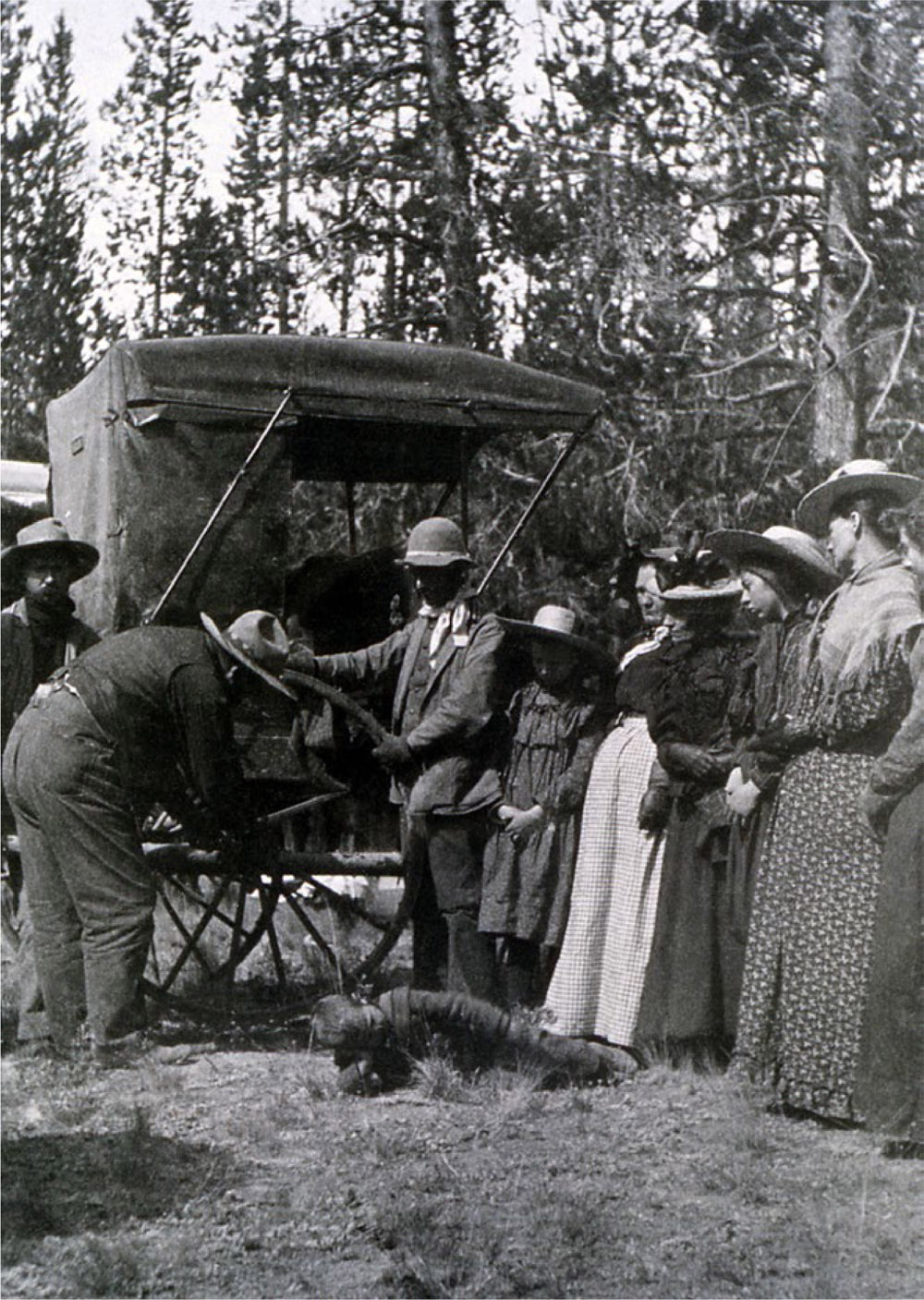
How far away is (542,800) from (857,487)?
1.85 m

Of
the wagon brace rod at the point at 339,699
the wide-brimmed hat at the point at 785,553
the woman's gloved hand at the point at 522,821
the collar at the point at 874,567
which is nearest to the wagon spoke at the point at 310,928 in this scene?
the wagon brace rod at the point at 339,699

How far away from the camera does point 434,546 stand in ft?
20.6

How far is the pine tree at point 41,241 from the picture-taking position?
20.7 feet

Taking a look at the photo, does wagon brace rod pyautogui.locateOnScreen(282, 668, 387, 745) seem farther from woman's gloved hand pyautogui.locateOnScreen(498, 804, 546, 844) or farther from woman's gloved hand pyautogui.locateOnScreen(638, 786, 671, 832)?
woman's gloved hand pyautogui.locateOnScreen(638, 786, 671, 832)

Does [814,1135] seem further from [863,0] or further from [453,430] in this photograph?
[863,0]

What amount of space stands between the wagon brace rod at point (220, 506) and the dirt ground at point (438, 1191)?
1.85 m

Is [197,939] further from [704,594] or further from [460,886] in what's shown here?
[704,594]

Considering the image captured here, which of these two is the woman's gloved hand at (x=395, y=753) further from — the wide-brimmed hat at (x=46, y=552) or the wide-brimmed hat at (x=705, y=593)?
the wide-brimmed hat at (x=46, y=552)

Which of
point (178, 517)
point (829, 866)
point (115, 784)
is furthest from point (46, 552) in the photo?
point (829, 866)

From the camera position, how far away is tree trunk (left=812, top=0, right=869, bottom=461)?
26.5 ft

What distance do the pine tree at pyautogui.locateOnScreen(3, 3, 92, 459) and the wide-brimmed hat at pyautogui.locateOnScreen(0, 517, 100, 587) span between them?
5.13ft

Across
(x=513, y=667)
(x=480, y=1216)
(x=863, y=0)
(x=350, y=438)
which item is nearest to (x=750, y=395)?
A: (x=863, y=0)

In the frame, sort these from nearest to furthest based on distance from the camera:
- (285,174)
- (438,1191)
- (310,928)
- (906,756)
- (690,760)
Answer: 1. (438,1191)
2. (906,756)
3. (690,760)
4. (310,928)
5. (285,174)

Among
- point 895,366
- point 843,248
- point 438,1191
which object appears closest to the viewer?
point 438,1191
